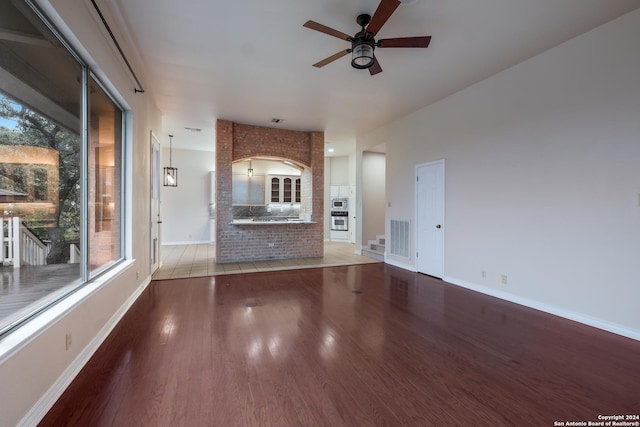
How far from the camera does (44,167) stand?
78.6 inches

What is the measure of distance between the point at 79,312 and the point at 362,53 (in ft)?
11.1

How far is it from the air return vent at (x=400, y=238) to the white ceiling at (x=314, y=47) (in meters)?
2.39

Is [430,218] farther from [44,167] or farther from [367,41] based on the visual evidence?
[44,167]

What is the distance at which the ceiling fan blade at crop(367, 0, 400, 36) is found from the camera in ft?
7.11

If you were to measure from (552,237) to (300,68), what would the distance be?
387cm

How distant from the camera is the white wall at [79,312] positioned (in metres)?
1.52

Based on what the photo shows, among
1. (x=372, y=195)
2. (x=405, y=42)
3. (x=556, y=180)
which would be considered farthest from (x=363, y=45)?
(x=372, y=195)

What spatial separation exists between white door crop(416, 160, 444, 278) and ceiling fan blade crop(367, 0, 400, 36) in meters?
3.09

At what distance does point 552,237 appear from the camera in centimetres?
346

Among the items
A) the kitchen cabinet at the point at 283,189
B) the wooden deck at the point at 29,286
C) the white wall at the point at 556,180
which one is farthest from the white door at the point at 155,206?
the white wall at the point at 556,180

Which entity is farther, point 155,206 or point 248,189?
point 248,189

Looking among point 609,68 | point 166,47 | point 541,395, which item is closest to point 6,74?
point 166,47

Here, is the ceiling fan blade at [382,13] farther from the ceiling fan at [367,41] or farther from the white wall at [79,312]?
the white wall at [79,312]

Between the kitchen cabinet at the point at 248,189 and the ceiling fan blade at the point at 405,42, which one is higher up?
the ceiling fan blade at the point at 405,42
